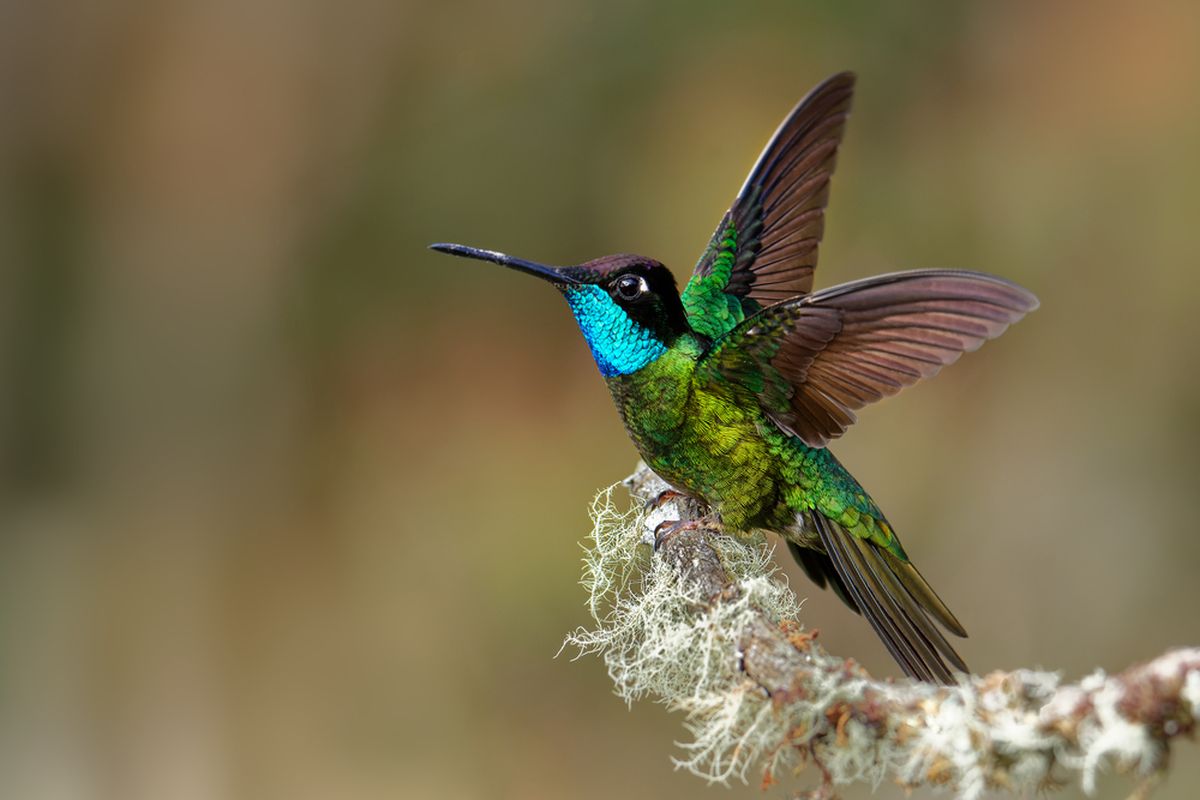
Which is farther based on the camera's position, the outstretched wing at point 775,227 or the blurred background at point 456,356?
the blurred background at point 456,356

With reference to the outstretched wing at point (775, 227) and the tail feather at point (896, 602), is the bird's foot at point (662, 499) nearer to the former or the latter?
the tail feather at point (896, 602)

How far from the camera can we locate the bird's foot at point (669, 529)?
2483 mm

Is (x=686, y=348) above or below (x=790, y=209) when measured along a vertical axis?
below

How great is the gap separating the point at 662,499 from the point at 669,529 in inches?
9.2

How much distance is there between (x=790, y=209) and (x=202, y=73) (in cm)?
352

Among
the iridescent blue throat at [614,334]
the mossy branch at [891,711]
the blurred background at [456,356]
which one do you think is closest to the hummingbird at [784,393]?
the iridescent blue throat at [614,334]

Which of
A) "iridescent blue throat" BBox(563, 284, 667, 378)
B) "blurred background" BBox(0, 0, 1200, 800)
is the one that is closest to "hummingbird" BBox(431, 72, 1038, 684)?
"iridescent blue throat" BBox(563, 284, 667, 378)

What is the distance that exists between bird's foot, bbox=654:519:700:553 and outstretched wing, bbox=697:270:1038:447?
1.00ft

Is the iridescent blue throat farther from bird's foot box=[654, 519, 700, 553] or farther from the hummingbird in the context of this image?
bird's foot box=[654, 519, 700, 553]

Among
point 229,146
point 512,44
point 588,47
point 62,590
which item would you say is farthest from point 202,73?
point 62,590

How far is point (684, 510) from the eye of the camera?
2697 mm

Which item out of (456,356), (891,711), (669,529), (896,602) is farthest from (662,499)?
(456,356)

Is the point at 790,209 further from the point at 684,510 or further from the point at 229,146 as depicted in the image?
the point at 229,146

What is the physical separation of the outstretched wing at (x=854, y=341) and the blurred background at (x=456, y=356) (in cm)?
251
